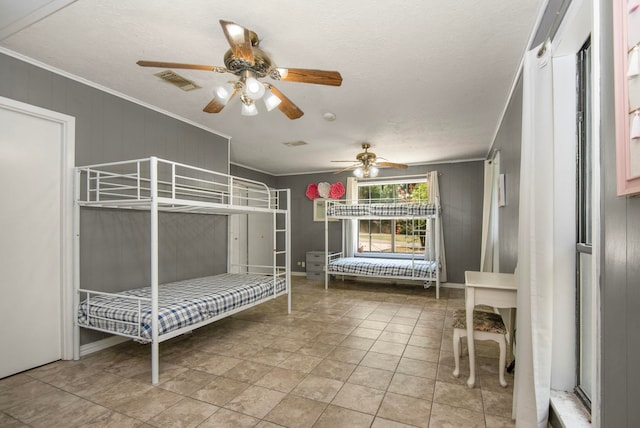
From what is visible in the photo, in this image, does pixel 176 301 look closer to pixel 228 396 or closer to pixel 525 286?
pixel 228 396

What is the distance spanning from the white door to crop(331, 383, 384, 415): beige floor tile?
2382 mm

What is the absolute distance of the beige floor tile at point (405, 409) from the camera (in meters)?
1.82

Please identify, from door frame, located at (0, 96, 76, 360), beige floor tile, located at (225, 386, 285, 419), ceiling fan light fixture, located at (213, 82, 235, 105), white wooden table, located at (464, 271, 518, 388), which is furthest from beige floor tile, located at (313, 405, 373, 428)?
door frame, located at (0, 96, 76, 360)

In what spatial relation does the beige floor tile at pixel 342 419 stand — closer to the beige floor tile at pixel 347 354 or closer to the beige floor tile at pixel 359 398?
the beige floor tile at pixel 359 398

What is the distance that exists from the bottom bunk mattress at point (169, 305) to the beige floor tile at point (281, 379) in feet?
2.53

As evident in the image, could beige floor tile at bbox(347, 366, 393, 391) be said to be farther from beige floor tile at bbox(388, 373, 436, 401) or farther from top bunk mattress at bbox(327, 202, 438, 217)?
top bunk mattress at bbox(327, 202, 438, 217)

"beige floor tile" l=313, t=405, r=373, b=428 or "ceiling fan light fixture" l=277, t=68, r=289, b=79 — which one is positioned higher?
"ceiling fan light fixture" l=277, t=68, r=289, b=79

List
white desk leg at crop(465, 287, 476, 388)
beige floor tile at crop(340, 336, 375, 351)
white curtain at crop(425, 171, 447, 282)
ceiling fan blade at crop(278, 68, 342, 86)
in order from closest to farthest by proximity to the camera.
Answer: ceiling fan blade at crop(278, 68, 342, 86) < white desk leg at crop(465, 287, 476, 388) < beige floor tile at crop(340, 336, 375, 351) < white curtain at crop(425, 171, 447, 282)

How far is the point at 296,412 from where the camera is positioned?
1907mm

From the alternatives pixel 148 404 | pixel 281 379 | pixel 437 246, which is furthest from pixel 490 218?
pixel 148 404

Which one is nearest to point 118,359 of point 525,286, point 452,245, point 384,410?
point 384,410

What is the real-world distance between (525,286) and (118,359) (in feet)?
10.2

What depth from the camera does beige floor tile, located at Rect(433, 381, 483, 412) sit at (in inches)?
77.5

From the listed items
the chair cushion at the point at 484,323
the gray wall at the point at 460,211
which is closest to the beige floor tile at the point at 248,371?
the chair cushion at the point at 484,323
